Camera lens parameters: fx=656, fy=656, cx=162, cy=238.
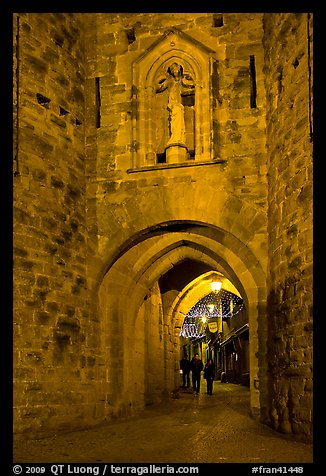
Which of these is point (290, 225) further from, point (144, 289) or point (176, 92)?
point (144, 289)

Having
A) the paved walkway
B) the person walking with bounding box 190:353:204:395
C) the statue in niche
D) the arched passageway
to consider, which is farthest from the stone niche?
the person walking with bounding box 190:353:204:395

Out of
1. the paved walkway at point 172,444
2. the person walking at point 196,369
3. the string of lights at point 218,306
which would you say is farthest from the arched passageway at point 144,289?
the string of lights at point 218,306

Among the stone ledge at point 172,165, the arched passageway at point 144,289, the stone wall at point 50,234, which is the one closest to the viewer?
the stone wall at point 50,234

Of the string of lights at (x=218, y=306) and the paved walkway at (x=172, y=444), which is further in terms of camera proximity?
the string of lights at (x=218, y=306)

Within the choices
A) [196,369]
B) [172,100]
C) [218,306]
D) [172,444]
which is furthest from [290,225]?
[218,306]

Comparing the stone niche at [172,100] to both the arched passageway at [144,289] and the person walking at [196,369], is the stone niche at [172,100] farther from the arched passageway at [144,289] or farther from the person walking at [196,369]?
the person walking at [196,369]

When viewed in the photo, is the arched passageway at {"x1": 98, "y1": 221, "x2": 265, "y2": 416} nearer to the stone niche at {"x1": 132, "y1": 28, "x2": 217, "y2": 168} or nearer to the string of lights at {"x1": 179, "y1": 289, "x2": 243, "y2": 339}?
the stone niche at {"x1": 132, "y1": 28, "x2": 217, "y2": 168}

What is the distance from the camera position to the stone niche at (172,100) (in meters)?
9.47

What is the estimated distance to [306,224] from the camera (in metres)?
7.14

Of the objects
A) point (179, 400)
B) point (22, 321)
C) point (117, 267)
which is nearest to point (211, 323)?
point (179, 400)

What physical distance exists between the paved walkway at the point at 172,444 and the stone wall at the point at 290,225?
530mm

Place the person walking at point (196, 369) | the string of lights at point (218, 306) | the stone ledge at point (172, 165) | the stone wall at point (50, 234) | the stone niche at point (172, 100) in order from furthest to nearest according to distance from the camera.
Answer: the string of lights at point (218, 306)
the person walking at point (196, 369)
the stone niche at point (172, 100)
the stone ledge at point (172, 165)
the stone wall at point (50, 234)

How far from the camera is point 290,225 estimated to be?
301 inches

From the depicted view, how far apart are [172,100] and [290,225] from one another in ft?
10.0
